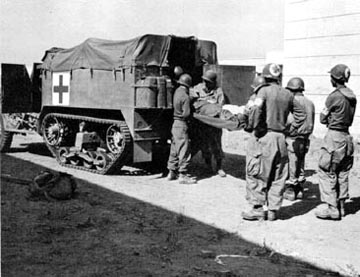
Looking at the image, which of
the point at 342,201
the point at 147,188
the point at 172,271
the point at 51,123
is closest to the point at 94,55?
the point at 51,123

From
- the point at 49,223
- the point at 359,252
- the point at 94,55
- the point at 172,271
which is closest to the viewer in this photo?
the point at 172,271

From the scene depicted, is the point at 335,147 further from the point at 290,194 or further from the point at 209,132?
the point at 209,132

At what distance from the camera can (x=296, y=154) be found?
8.36 metres

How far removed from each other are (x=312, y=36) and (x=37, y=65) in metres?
7.45

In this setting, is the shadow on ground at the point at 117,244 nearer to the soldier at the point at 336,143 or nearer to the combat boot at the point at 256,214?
the combat boot at the point at 256,214

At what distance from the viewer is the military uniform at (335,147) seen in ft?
23.1

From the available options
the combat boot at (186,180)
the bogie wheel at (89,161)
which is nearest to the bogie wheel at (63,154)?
the bogie wheel at (89,161)

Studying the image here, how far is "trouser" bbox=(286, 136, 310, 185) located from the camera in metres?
8.31

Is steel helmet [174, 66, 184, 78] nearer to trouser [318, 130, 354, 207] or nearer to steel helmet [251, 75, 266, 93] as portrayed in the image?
steel helmet [251, 75, 266, 93]

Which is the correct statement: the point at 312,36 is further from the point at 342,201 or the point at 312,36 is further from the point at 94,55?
the point at 342,201

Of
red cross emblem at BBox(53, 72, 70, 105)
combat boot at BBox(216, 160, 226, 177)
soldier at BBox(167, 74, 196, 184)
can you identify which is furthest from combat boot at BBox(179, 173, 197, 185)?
red cross emblem at BBox(53, 72, 70, 105)

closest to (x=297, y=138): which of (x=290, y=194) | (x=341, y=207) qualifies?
(x=290, y=194)

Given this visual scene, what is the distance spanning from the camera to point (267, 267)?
5117mm

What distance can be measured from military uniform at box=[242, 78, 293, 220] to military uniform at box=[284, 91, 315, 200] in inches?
53.3
